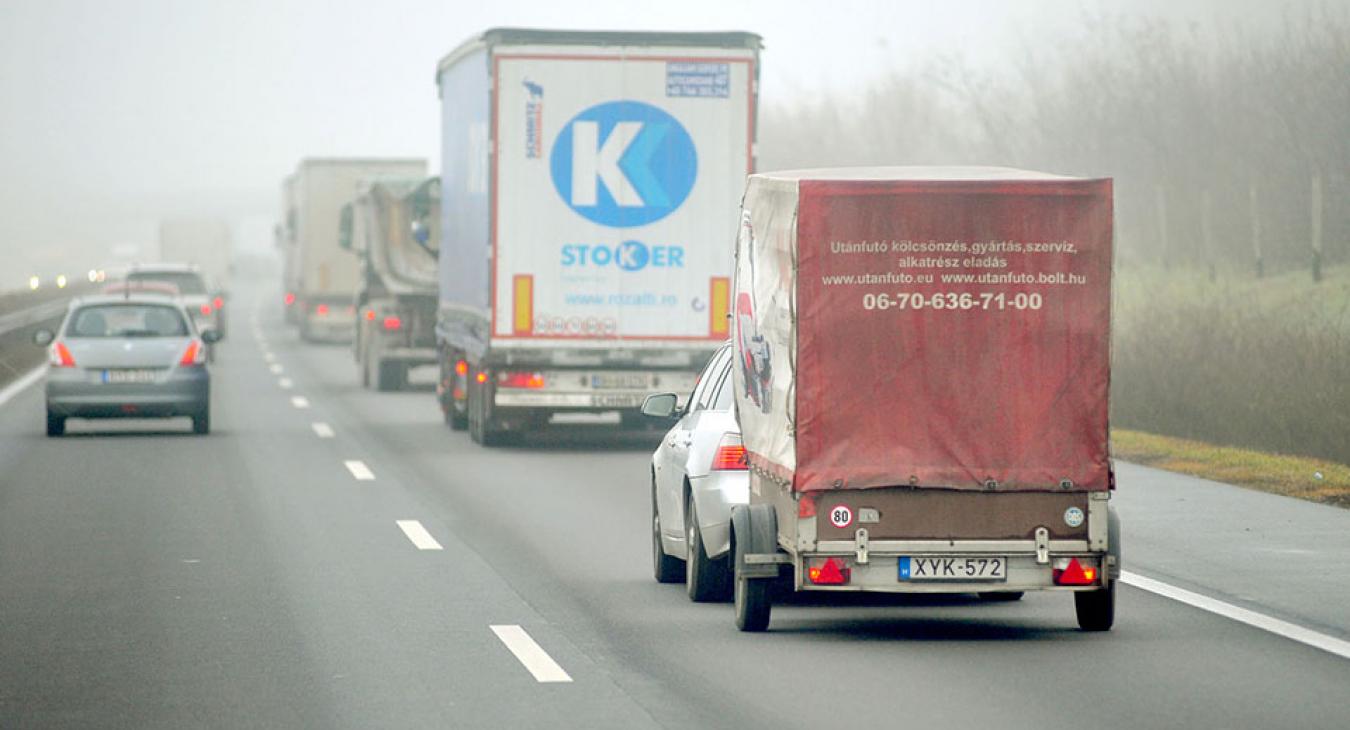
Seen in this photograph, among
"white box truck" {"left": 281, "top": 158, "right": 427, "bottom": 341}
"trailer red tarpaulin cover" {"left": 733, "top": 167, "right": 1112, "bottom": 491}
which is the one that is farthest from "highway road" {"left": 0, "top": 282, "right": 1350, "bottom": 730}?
"white box truck" {"left": 281, "top": 158, "right": 427, "bottom": 341}

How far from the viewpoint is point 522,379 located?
21906 mm

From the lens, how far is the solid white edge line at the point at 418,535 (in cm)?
1420

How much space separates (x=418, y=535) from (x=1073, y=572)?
233 inches

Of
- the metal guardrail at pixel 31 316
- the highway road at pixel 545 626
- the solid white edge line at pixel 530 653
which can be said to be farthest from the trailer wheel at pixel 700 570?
the metal guardrail at pixel 31 316

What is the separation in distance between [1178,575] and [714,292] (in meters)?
9.65

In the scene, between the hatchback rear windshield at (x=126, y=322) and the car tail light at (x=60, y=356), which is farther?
the hatchback rear windshield at (x=126, y=322)

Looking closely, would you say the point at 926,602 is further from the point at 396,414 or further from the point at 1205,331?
the point at 396,414

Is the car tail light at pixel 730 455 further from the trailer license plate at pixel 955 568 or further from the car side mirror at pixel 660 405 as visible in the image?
the trailer license plate at pixel 955 568

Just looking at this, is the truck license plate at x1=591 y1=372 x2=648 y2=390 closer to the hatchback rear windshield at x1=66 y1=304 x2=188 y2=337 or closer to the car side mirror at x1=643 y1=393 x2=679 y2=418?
the hatchback rear windshield at x1=66 y1=304 x2=188 y2=337

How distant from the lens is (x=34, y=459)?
21.1 m

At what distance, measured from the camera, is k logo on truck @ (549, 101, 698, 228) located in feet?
69.8

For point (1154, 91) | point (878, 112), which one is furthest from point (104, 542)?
point (878, 112)

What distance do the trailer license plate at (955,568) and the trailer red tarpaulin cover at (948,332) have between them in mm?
309

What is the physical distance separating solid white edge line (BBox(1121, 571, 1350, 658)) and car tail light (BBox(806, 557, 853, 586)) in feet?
6.46
